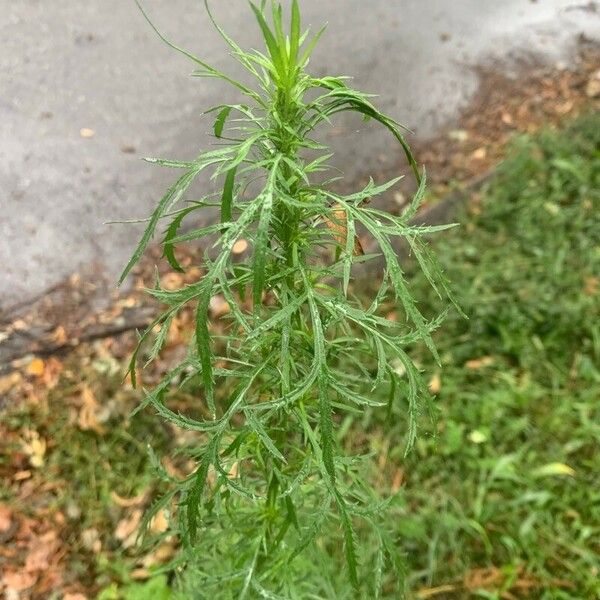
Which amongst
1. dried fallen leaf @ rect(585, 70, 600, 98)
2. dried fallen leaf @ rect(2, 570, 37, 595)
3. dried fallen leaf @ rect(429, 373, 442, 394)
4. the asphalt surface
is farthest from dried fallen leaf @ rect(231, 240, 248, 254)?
dried fallen leaf @ rect(585, 70, 600, 98)

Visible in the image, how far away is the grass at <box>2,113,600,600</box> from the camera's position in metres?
2.57

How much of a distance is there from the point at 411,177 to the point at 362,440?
71.2 inches

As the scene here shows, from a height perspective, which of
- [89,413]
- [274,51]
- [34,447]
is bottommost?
[34,447]

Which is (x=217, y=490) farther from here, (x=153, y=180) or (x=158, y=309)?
(x=153, y=180)

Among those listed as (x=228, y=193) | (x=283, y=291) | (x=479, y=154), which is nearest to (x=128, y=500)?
(x=283, y=291)

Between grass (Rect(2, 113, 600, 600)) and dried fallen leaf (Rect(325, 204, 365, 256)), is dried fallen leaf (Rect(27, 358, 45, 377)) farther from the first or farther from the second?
dried fallen leaf (Rect(325, 204, 365, 256))

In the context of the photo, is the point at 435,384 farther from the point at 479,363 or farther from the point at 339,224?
the point at 339,224

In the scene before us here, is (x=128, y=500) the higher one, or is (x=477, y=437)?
(x=477, y=437)

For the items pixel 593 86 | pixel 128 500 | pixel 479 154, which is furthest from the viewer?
pixel 593 86

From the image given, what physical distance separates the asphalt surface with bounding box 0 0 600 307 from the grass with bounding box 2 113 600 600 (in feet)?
2.89

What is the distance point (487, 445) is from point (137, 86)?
3.07 meters

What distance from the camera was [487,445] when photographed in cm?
290

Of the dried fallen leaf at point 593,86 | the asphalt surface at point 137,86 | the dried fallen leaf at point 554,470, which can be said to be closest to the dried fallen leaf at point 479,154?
the asphalt surface at point 137,86

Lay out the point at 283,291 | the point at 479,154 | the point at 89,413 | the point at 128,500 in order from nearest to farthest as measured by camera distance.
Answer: the point at 283,291, the point at 128,500, the point at 89,413, the point at 479,154
